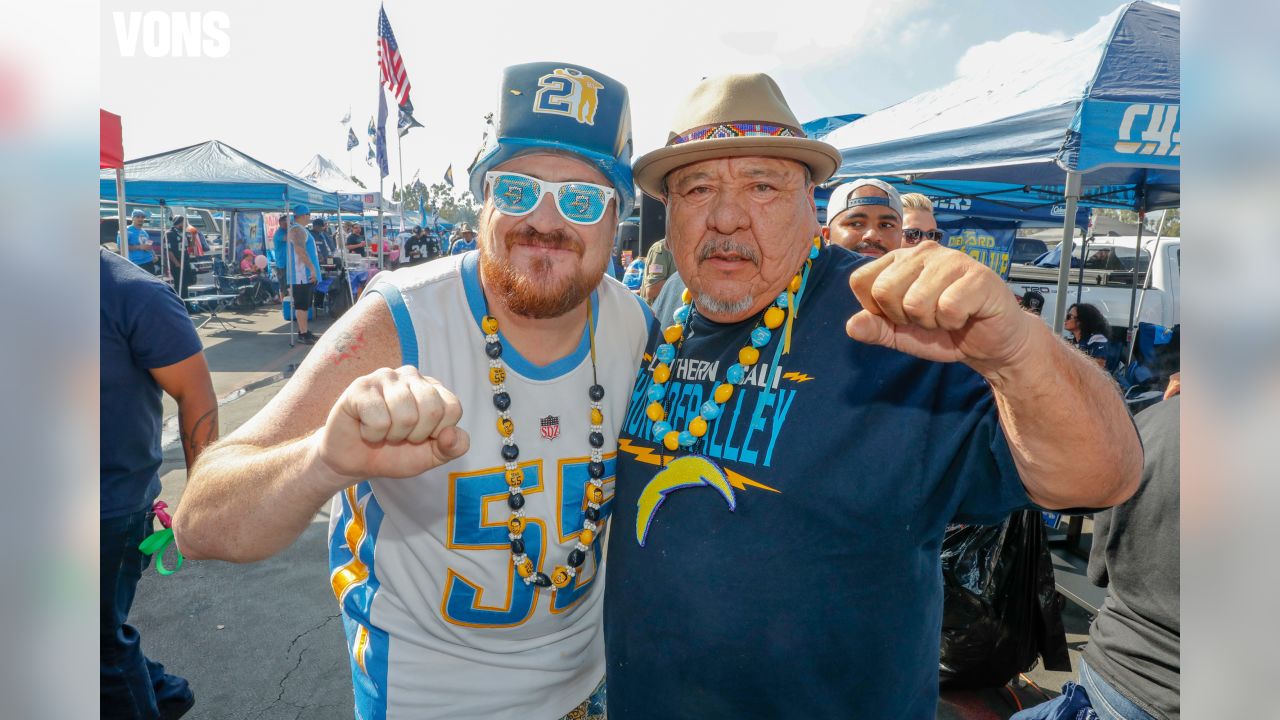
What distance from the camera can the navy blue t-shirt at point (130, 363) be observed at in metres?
2.45

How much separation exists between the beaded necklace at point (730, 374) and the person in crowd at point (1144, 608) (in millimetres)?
1100

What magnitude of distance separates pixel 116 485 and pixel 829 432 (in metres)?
2.49

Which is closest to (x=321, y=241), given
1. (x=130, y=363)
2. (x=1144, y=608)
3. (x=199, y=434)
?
(x=199, y=434)

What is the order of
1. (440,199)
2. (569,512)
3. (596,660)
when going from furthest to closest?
(440,199) < (596,660) < (569,512)

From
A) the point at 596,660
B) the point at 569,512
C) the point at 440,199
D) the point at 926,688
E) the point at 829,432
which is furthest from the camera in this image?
the point at 440,199

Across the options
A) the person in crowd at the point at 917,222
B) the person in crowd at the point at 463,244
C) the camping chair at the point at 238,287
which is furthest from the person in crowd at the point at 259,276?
the person in crowd at the point at 917,222

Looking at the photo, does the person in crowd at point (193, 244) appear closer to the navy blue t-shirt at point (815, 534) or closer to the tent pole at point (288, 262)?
the tent pole at point (288, 262)

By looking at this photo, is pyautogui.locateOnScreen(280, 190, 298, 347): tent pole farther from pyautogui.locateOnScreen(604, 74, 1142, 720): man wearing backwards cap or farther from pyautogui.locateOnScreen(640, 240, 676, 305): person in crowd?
pyautogui.locateOnScreen(604, 74, 1142, 720): man wearing backwards cap

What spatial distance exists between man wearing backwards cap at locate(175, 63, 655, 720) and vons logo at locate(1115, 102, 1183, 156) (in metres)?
2.86

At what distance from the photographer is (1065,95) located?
12.3 feet
